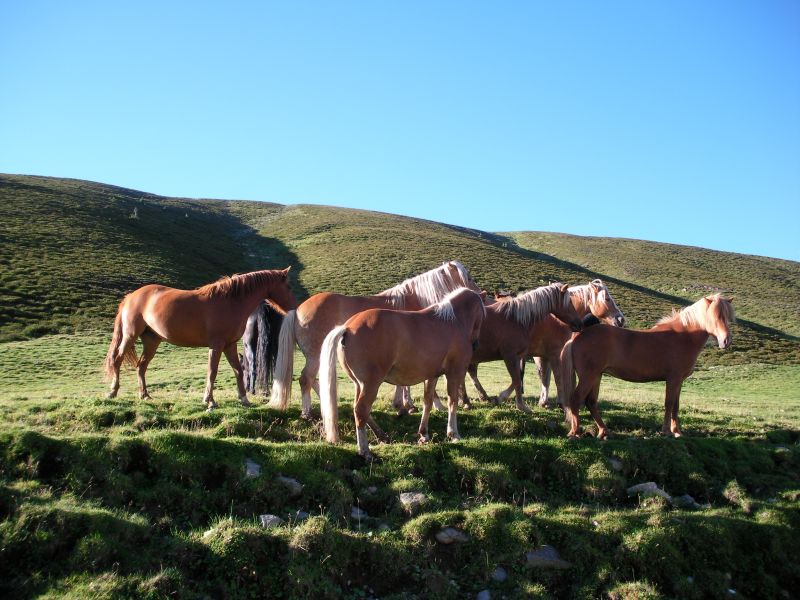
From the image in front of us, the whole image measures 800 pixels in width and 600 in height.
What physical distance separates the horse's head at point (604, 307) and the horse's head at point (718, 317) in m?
1.87

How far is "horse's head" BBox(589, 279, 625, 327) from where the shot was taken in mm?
12630

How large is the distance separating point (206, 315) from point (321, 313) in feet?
7.43

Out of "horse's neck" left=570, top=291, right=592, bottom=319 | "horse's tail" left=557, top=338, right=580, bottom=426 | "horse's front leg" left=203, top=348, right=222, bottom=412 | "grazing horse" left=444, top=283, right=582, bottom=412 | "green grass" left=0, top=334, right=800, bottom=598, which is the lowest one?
"green grass" left=0, top=334, right=800, bottom=598

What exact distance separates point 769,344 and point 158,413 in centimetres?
4192

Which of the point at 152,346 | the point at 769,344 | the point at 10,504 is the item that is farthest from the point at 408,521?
the point at 769,344

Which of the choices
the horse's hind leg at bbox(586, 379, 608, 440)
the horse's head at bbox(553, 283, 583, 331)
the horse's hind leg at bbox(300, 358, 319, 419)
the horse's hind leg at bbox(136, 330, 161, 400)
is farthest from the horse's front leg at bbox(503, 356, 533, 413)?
the horse's hind leg at bbox(136, 330, 161, 400)

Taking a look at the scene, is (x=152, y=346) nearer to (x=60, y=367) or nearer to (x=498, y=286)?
(x=60, y=367)

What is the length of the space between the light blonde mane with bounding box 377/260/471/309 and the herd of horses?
2cm

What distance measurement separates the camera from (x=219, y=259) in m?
55.5

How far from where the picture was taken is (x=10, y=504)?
244 inches

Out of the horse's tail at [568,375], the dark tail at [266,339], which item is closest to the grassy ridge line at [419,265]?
the horse's tail at [568,375]

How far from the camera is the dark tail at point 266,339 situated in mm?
13016

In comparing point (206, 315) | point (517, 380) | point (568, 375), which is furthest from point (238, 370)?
point (568, 375)

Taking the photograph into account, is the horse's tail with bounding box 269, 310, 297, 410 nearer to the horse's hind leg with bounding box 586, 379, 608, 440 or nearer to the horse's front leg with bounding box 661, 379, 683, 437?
the horse's hind leg with bounding box 586, 379, 608, 440
